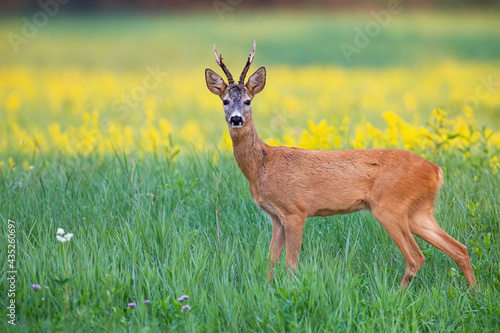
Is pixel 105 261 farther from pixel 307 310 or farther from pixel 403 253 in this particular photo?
pixel 403 253

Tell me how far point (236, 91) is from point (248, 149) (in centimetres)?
49

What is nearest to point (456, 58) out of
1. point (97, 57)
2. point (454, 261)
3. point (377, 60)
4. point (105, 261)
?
Answer: point (377, 60)

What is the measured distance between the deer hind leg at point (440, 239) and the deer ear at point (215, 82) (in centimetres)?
188

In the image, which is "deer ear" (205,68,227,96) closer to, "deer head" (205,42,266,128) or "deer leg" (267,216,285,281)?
"deer head" (205,42,266,128)

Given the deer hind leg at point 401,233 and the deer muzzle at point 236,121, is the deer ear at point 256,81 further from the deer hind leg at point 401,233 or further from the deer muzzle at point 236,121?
the deer hind leg at point 401,233

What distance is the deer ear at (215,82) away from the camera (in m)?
5.36

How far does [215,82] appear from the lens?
5.39 metres

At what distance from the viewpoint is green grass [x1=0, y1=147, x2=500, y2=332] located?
405 centimetres

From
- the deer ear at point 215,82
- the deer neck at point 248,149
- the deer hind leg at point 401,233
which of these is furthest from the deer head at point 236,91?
the deer hind leg at point 401,233

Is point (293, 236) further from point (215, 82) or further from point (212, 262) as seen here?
point (215, 82)

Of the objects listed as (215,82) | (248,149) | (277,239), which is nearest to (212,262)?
(277,239)

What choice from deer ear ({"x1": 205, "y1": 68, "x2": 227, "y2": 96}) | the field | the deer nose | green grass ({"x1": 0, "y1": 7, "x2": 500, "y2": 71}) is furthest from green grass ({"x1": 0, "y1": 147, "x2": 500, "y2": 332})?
green grass ({"x1": 0, "y1": 7, "x2": 500, "y2": 71})

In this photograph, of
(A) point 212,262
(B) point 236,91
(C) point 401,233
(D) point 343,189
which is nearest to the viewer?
(A) point 212,262

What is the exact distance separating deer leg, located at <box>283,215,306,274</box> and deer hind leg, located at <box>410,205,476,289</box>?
89 cm
